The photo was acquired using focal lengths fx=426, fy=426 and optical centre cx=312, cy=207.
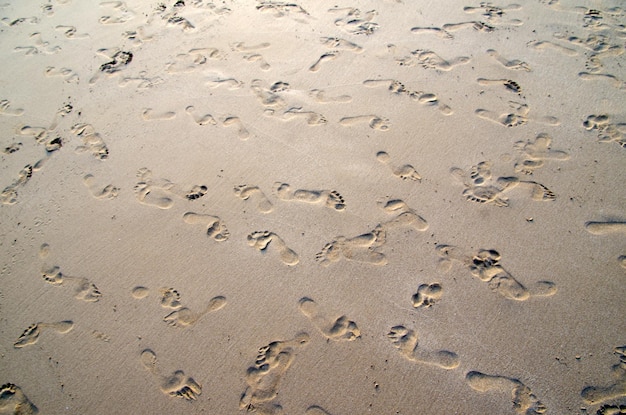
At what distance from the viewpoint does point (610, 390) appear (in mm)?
2502

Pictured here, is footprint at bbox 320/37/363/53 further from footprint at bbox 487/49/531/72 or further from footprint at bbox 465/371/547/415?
footprint at bbox 465/371/547/415

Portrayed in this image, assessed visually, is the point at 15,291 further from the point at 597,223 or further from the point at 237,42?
the point at 597,223

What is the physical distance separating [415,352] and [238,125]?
2.65m

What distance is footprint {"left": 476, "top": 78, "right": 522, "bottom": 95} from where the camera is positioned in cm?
426

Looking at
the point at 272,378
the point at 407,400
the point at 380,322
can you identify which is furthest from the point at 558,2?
the point at 272,378

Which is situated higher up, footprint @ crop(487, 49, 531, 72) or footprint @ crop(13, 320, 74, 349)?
footprint @ crop(487, 49, 531, 72)

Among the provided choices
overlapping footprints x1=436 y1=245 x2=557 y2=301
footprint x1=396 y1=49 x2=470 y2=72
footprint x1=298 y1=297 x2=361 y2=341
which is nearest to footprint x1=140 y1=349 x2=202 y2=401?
footprint x1=298 y1=297 x2=361 y2=341

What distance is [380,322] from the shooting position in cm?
285

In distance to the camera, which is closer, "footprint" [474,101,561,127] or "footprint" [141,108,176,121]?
"footprint" [474,101,561,127]

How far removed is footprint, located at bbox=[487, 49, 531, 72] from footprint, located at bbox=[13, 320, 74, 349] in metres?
4.67

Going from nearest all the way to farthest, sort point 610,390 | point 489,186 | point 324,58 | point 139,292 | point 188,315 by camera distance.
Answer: point 610,390
point 188,315
point 139,292
point 489,186
point 324,58

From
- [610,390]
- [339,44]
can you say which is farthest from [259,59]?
[610,390]

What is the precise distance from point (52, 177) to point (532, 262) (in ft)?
13.6

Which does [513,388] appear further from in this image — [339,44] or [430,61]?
[339,44]
